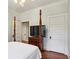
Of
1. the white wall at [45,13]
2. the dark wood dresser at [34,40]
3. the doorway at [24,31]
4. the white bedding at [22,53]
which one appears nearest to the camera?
the white bedding at [22,53]

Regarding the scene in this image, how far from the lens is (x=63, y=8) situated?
4.86m

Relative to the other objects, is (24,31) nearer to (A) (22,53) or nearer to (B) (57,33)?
(B) (57,33)

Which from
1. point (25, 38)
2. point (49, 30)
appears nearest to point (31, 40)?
point (49, 30)

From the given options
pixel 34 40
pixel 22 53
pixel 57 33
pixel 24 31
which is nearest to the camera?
pixel 22 53

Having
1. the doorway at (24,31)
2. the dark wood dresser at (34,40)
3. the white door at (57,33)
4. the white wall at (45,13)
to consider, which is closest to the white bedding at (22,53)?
the white wall at (45,13)

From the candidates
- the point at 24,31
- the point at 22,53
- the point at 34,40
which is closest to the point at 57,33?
the point at 34,40

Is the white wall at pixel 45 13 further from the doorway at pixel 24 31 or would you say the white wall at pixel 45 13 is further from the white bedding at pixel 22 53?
the white bedding at pixel 22 53

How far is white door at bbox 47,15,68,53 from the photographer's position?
4846 mm

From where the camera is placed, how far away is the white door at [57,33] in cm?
485

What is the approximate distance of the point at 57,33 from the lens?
5.09m

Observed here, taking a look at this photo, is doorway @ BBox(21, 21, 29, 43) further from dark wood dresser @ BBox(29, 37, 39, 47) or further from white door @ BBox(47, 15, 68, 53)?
white door @ BBox(47, 15, 68, 53)
